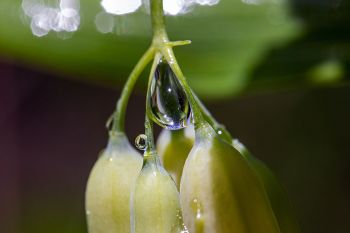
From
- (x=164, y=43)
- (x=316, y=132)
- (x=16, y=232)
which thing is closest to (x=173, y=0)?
(x=164, y=43)

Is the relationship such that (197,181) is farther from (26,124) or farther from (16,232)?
(26,124)

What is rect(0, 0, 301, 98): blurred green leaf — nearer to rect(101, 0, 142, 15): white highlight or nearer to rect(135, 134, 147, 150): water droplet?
rect(101, 0, 142, 15): white highlight

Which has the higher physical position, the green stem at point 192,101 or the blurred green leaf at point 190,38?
the blurred green leaf at point 190,38

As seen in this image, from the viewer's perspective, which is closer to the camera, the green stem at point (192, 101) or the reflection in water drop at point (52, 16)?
the green stem at point (192, 101)

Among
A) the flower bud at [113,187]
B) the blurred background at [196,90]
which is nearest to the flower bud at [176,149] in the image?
the flower bud at [113,187]

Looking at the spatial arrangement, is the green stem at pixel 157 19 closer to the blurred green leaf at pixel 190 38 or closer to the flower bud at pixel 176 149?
the flower bud at pixel 176 149

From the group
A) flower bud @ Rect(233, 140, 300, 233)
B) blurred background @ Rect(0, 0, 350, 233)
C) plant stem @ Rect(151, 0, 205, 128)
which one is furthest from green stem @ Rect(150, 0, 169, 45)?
blurred background @ Rect(0, 0, 350, 233)
